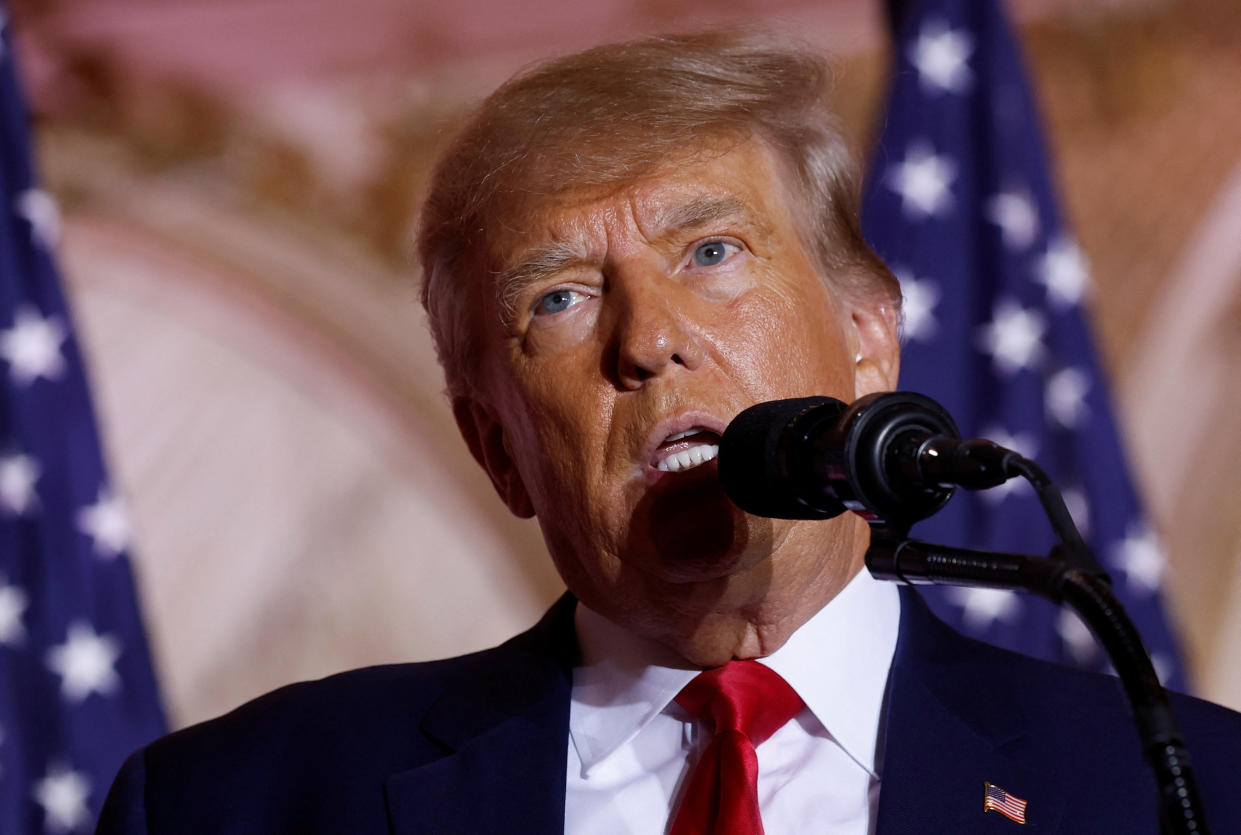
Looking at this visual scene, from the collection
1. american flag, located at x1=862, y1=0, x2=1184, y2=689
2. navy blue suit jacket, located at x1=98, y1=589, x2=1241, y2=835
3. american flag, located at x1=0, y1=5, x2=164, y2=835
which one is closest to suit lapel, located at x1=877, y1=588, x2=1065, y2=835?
navy blue suit jacket, located at x1=98, y1=589, x2=1241, y2=835

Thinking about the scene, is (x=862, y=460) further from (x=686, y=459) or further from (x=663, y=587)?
(x=663, y=587)

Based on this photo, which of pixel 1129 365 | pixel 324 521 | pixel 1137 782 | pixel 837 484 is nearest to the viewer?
pixel 837 484

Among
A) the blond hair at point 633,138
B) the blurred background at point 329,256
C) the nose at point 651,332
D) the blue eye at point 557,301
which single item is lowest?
the nose at point 651,332

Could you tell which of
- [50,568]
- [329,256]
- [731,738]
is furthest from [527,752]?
[329,256]

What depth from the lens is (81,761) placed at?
265 cm

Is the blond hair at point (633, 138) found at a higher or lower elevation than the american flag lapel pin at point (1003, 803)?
higher

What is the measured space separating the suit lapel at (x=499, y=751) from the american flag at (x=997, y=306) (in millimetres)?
1186

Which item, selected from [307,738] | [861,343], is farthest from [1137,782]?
[307,738]

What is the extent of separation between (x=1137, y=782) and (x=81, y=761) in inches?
75.2

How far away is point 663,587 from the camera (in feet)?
5.66

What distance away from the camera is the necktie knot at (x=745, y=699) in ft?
5.61

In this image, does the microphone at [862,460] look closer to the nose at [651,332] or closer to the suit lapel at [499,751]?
the nose at [651,332]

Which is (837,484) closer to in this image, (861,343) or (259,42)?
(861,343)

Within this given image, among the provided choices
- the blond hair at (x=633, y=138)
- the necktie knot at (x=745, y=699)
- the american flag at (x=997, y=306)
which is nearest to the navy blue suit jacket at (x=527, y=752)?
the necktie knot at (x=745, y=699)
